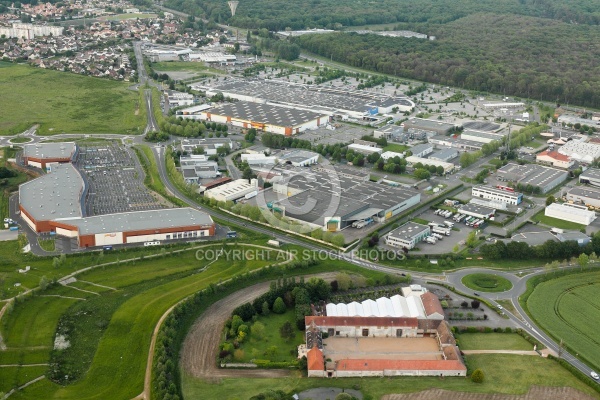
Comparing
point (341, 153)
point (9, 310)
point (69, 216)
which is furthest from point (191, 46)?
point (9, 310)

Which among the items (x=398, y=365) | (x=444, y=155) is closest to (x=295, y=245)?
(x=398, y=365)

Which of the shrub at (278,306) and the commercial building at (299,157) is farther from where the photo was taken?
the commercial building at (299,157)

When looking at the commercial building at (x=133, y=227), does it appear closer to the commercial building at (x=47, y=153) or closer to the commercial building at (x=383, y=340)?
the commercial building at (x=383, y=340)

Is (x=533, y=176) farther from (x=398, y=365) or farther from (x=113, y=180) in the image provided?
(x=113, y=180)

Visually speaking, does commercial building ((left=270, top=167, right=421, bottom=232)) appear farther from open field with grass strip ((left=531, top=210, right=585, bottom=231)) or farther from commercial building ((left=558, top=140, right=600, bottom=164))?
commercial building ((left=558, top=140, right=600, bottom=164))

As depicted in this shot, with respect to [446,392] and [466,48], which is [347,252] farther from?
[466,48]

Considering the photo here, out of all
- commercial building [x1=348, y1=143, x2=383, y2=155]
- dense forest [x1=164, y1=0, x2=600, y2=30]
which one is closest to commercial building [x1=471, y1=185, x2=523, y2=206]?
commercial building [x1=348, y1=143, x2=383, y2=155]

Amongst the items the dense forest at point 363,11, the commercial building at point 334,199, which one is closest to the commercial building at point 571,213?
the commercial building at point 334,199
